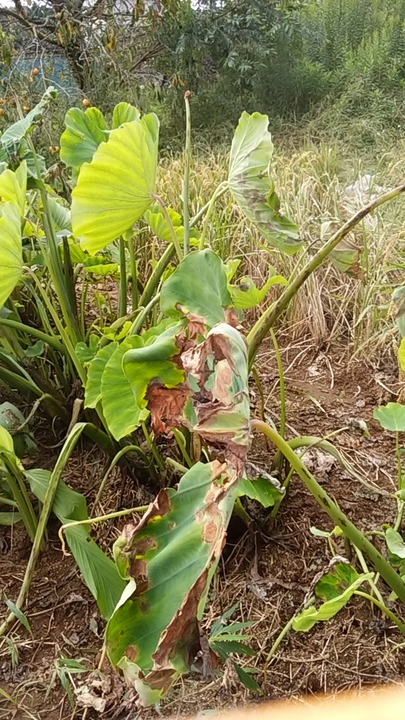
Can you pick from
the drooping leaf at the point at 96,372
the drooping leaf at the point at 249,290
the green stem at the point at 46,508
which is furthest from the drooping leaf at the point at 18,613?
the drooping leaf at the point at 249,290

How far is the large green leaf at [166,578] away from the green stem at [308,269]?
28 centimetres

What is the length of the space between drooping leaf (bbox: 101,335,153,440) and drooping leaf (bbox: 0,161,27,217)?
26 centimetres

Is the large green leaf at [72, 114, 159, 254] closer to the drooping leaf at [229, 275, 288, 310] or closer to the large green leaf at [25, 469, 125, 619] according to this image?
the drooping leaf at [229, 275, 288, 310]

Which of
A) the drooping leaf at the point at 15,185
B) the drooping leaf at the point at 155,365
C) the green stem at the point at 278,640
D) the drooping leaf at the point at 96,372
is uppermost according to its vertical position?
the drooping leaf at the point at 15,185

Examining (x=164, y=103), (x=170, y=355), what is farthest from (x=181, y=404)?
(x=164, y=103)

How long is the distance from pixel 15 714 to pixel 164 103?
4.08 meters

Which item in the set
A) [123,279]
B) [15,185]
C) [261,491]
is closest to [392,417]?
[261,491]

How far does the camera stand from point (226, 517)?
18.7 inches

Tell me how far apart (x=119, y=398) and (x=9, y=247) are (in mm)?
254

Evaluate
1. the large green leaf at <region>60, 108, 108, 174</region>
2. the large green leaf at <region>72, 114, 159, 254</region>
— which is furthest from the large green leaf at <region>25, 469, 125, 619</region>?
the large green leaf at <region>60, 108, 108, 174</region>

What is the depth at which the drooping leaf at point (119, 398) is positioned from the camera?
77 centimetres

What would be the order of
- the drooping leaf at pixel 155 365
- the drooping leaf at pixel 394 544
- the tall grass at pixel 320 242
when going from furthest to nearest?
1. the tall grass at pixel 320 242
2. the drooping leaf at pixel 394 544
3. the drooping leaf at pixel 155 365

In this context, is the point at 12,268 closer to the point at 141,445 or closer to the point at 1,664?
the point at 141,445

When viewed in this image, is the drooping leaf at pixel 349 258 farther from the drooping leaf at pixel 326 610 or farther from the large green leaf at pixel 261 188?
the drooping leaf at pixel 326 610
